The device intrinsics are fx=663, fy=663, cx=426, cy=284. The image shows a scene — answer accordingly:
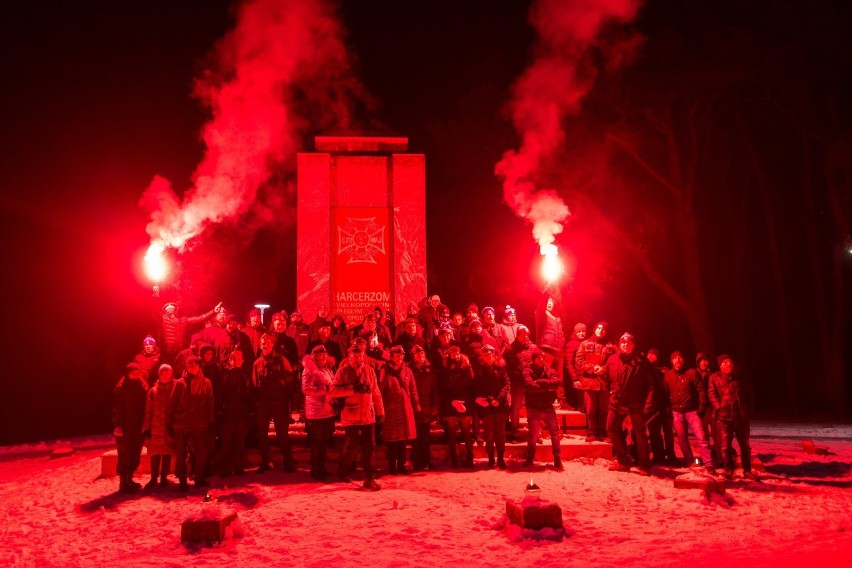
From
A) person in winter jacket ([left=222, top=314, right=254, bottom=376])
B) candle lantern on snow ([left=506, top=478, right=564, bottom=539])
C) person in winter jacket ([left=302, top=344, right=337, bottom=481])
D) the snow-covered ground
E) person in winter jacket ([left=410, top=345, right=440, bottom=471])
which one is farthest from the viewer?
person in winter jacket ([left=222, top=314, right=254, bottom=376])

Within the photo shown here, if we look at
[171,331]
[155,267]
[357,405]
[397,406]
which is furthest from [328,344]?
[155,267]

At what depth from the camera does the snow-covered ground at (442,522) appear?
6746 mm

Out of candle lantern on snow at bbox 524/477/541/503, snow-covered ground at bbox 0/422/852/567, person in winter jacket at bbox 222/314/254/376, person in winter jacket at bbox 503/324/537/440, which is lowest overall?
snow-covered ground at bbox 0/422/852/567

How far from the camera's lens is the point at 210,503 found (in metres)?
7.26

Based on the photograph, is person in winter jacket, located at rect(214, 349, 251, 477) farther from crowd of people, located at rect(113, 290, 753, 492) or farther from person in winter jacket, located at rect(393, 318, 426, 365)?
person in winter jacket, located at rect(393, 318, 426, 365)

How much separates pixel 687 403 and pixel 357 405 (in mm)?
5209

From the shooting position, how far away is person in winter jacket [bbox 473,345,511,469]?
10.3m

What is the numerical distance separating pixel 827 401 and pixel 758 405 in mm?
2772

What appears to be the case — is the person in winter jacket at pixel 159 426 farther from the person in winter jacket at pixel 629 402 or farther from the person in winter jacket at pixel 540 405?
the person in winter jacket at pixel 629 402

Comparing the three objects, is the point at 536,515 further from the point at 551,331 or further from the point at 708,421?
the point at 551,331

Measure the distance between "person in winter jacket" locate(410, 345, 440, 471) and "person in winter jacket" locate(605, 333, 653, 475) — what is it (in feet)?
9.13

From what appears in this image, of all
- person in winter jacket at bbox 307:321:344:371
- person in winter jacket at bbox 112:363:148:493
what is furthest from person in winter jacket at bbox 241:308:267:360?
person in winter jacket at bbox 112:363:148:493

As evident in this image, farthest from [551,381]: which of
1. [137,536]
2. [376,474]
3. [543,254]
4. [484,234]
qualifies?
[484,234]

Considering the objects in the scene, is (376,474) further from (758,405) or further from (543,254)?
(758,405)
